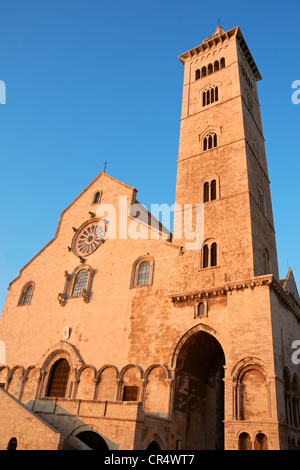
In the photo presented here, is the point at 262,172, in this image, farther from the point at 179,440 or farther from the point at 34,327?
the point at 34,327

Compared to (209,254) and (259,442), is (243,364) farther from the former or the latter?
(209,254)

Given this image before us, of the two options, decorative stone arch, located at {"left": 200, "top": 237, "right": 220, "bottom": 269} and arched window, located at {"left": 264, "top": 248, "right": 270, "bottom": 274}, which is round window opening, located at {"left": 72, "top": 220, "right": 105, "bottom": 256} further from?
arched window, located at {"left": 264, "top": 248, "right": 270, "bottom": 274}

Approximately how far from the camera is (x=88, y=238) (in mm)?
26609

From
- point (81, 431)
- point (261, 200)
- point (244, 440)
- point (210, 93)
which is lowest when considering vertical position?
point (81, 431)

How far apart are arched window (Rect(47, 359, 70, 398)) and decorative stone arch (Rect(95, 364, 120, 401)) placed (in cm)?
269

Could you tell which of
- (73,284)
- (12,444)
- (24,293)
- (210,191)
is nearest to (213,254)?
(210,191)

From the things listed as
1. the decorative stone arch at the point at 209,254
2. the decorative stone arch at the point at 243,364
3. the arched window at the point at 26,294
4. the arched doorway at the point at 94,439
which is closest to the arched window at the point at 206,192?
the decorative stone arch at the point at 209,254

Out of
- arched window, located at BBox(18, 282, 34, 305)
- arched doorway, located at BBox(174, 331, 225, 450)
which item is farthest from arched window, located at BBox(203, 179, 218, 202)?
arched window, located at BBox(18, 282, 34, 305)

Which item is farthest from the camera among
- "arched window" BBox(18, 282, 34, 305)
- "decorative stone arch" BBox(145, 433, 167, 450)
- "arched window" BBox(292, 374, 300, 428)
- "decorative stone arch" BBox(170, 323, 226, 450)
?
"arched window" BBox(18, 282, 34, 305)

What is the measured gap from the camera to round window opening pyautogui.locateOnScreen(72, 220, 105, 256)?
85.0 ft

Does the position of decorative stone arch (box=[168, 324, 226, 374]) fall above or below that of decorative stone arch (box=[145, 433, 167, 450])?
above

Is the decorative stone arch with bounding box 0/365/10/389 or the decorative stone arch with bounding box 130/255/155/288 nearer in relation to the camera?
the decorative stone arch with bounding box 130/255/155/288

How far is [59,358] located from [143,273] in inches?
301
